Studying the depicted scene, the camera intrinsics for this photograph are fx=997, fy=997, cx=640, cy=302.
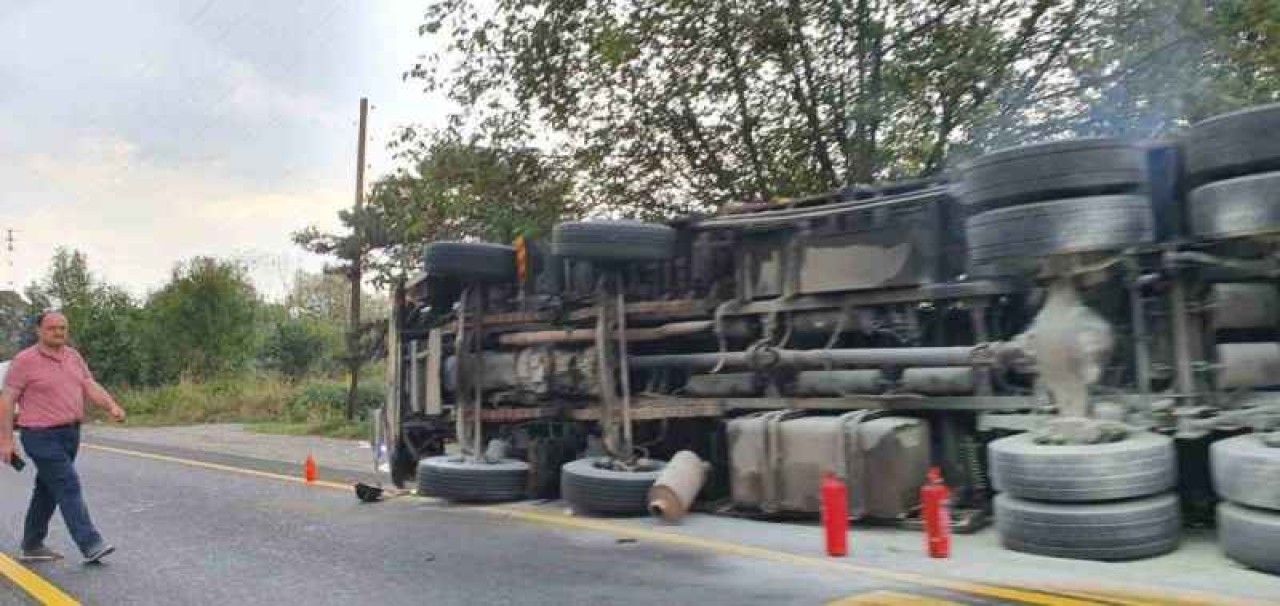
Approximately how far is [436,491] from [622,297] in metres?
2.17

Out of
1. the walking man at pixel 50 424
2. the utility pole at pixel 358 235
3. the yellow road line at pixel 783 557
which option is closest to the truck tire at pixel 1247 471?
the yellow road line at pixel 783 557

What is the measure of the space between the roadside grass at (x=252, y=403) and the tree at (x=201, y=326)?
120cm

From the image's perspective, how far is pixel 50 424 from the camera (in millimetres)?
5867

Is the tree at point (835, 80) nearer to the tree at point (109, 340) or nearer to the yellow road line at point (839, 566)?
the yellow road line at point (839, 566)

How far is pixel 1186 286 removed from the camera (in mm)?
5273

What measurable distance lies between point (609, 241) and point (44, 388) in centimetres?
368

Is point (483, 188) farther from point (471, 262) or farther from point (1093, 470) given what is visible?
point (1093, 470)

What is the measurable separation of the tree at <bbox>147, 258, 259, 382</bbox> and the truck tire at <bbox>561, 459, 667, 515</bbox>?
93.2 feet

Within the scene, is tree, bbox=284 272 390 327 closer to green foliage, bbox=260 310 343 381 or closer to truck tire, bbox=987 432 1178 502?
Result: green foliage, bbox=260 310 343 381

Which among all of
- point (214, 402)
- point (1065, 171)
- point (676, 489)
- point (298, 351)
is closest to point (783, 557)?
point (676, 489)

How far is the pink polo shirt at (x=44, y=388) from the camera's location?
230 inches

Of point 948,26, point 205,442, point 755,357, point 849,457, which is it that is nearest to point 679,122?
point 948,26

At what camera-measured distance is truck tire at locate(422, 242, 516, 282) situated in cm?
817

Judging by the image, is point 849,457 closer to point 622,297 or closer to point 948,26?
point 622,297
